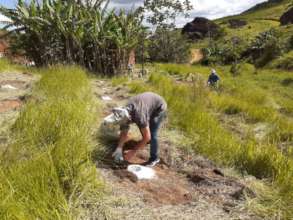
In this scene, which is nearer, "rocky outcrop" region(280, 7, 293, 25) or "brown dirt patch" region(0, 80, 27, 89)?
"brown dirt patch" region(0, 80, 27, 89)

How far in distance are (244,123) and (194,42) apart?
62.3 meters

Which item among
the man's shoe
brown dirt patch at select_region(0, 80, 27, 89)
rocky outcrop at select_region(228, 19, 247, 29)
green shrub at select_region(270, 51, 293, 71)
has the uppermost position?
rocky outcrop at select_region(228, 19, 247, 29)

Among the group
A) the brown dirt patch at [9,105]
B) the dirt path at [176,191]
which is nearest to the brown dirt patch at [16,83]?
the brown dirt patch at [9,105]

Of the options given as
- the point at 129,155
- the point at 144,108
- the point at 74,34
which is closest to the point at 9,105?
the point at 129,155

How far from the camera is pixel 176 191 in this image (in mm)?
3918

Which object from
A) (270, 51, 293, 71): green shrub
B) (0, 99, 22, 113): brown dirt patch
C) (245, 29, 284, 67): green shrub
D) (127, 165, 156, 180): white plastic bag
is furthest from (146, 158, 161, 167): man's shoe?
(245, 29, 284, 67): green shrub

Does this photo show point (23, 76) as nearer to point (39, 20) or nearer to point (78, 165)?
point (39, 20)

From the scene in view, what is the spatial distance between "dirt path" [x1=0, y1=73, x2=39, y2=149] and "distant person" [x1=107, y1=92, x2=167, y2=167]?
54.2 inches

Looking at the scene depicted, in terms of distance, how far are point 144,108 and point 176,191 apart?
1.12 metres

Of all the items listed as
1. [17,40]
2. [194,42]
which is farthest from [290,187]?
[194,42]

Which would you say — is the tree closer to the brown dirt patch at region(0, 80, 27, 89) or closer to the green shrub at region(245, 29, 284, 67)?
the green shrub at region(245, 29, 284, 67)

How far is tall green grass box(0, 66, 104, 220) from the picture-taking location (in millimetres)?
2826

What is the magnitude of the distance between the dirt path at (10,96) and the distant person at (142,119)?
138cm

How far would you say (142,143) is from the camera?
450cm
